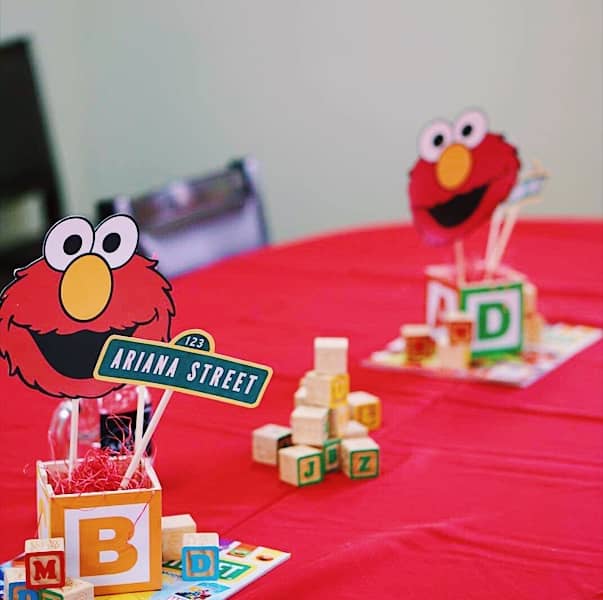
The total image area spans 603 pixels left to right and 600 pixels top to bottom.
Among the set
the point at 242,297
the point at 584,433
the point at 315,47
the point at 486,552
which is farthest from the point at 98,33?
the point at 486,552

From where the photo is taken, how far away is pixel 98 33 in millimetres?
4461

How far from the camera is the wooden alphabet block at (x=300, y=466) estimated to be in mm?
1386

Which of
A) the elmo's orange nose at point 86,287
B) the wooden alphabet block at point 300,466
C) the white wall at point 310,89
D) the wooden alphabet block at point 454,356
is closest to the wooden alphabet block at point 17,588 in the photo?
the elmo's orange nose at point 86,287

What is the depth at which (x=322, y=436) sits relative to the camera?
1.43 metres

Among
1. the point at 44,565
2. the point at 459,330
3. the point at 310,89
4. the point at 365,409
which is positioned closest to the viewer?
the point at 44,565

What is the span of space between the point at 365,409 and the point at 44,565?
0.60m

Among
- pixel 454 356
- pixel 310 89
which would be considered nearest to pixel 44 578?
pixel 454 356

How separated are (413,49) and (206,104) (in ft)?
2.74

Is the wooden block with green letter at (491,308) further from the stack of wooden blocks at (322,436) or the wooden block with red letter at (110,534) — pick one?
the wooden block with red letter at (110,534)

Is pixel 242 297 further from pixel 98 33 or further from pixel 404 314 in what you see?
pixel 98 33

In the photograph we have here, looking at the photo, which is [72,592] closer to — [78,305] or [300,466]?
[78,305]

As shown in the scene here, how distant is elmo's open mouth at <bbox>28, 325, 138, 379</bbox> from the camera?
3.66 feet

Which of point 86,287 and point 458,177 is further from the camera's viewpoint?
point 458,177

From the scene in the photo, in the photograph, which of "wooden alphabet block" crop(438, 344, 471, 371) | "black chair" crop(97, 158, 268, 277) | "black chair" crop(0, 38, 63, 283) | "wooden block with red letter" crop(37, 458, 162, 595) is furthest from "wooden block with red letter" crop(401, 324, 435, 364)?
"black chair" crop(0, 38, 63, 283)
